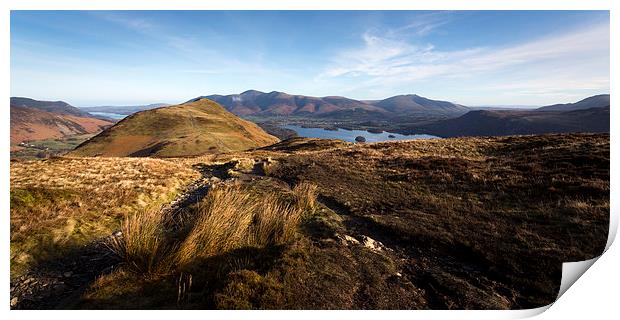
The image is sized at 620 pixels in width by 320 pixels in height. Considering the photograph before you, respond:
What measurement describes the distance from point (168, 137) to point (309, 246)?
466ft

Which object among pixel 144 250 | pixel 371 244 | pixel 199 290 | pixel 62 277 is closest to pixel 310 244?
pixel 371 244

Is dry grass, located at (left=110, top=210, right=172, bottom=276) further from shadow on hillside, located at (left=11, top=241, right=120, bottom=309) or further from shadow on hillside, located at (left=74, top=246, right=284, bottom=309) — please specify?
shadow on hillside, located at (left=11, top=241, right=120, bottom=309)

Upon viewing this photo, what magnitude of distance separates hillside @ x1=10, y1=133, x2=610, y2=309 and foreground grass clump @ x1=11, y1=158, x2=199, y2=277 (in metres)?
0.05

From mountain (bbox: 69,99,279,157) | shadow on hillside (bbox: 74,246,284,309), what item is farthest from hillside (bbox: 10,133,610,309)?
mountain (bbox: 69,99,279,157)

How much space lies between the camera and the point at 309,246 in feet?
23.1

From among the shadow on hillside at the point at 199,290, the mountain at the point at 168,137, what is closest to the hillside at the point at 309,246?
the shadow on hillside at the point at 199,290

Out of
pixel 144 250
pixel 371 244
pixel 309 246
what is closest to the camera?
pixel 144 250

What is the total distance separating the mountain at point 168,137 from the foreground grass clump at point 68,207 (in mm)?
90028

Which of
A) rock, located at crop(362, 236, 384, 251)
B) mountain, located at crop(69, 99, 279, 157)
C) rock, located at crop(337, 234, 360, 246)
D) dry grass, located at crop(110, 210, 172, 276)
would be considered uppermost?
mountain, located at crop(69, 99, 279, 157)

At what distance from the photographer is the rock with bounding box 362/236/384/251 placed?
7658mm

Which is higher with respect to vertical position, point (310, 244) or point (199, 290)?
point (310, 244)

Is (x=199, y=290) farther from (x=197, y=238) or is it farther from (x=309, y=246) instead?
(x=309, y=246)

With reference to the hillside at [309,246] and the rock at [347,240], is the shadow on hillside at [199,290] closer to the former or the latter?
the hillside at [309,246]
